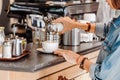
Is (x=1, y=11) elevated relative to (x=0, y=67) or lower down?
elevated

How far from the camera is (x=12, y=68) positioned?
1.54m

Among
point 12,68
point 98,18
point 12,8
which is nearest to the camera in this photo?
point 12,68

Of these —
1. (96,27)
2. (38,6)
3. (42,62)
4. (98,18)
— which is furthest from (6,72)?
(98,18)

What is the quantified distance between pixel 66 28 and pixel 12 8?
68cm

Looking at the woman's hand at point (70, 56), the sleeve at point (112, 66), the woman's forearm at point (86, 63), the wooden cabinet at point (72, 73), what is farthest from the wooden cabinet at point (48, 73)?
the sleeve at point (112, 66)

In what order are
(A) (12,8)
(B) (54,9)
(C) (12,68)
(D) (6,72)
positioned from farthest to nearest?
(A) (12,8)
(B) (54,9)
(D) (6,72)
(C) (12,68)

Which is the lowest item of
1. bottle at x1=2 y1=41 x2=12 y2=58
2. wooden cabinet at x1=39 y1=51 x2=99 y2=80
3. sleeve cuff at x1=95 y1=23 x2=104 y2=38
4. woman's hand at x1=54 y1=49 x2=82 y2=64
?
wooden cabinet at x1=39 y1=51 x2=99 y2=80

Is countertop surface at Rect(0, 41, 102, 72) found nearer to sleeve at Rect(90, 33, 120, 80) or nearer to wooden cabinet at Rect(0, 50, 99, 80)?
wooden cabinet at Rect(0, 50, 99, 80)

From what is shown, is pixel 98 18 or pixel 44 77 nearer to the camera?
pixel 44 77

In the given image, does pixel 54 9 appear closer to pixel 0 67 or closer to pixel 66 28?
pixel 66 28

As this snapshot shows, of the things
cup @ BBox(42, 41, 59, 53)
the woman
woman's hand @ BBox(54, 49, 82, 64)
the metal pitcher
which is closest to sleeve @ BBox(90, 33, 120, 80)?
the woman

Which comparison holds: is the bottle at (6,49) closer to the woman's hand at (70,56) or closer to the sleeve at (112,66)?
the woman's hand at (70,56)

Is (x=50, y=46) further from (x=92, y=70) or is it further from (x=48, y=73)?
(x=92, y=70)

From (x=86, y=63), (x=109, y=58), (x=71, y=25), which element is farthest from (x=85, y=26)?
(x=109, y=58)
